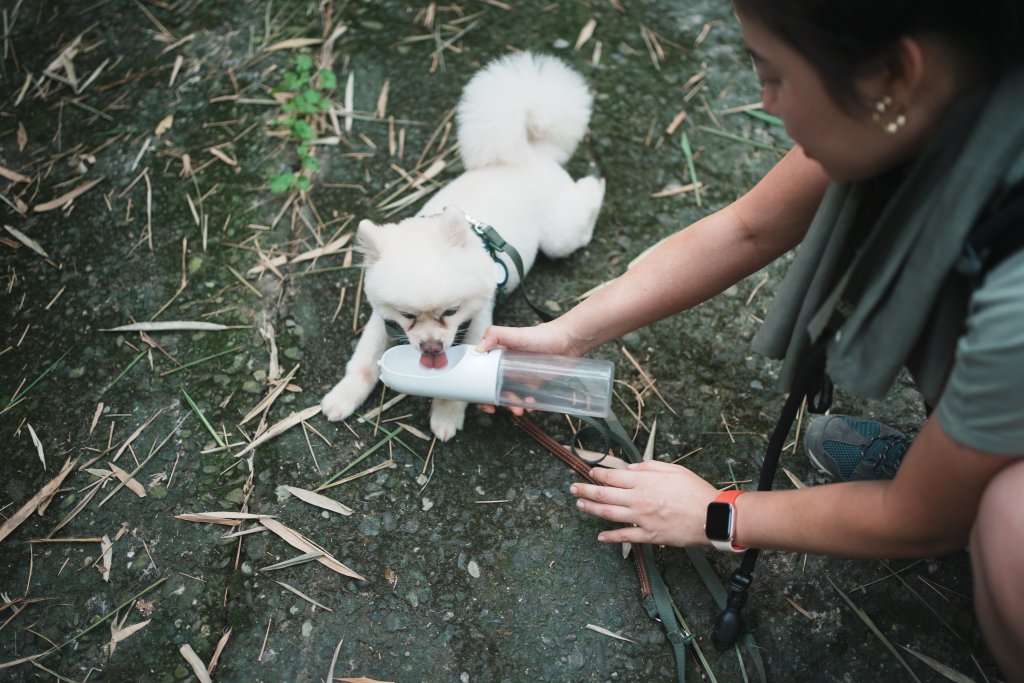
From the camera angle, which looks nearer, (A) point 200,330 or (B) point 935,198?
(B) point 935,198

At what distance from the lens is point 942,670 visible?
5.19 feet

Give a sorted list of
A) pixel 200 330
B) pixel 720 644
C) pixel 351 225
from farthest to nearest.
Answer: pixel 351 225
pixel 200 330
pixel 720 644

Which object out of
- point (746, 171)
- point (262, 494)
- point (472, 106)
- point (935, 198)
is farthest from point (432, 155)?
point (935, 198)

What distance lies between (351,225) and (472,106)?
0.57m

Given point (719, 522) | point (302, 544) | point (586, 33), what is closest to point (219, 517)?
point (302, 544)

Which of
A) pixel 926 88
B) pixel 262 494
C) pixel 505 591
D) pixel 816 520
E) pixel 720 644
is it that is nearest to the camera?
pixel 926 88

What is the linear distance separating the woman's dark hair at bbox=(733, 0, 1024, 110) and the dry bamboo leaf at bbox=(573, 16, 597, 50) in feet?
6.60

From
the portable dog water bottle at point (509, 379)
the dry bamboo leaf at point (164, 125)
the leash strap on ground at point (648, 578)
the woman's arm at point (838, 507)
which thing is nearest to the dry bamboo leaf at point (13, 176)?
the dry bamboo leaf at point (164, 125)

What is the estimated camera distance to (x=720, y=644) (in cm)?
162

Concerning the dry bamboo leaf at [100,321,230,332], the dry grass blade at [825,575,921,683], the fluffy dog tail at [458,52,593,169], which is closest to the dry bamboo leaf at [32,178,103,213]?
the dry bamboo leaf at [100,321,230,332]

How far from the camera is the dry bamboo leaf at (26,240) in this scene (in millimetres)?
2324

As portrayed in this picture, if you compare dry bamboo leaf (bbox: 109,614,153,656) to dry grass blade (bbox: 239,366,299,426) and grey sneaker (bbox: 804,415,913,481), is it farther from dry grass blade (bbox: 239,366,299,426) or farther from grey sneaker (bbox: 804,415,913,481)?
grey sneaker (bbox: 804,415,913,481)

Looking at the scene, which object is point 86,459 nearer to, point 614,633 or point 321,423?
point 321,423

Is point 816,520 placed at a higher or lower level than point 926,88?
lower
